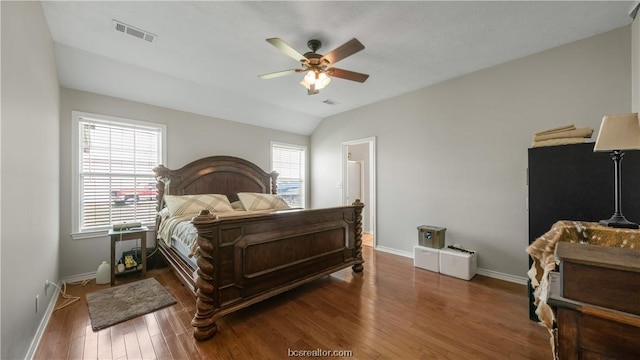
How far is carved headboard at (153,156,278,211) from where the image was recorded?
3.74 m

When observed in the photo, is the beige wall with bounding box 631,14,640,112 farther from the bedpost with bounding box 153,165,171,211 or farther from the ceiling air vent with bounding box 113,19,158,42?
the bedpost with bounding box 153,165,171,211

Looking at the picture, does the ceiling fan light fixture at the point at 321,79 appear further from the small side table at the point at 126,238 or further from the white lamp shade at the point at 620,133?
the small side table at the point at 126,238

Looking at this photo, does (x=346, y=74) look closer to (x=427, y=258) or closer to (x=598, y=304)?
(x=598, y=304)

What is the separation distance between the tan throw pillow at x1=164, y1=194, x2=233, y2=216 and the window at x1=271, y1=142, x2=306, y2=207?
1.71m

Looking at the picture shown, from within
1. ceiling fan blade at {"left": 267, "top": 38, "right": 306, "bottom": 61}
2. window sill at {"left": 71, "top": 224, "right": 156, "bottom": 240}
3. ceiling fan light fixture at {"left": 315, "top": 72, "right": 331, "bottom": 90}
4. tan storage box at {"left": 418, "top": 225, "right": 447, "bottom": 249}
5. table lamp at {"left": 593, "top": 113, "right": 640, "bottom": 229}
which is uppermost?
ceiling fan blade at {"left": 267, "top": 38, "right": 306, "bottom": 61}

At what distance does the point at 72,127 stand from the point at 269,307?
11.1 feet

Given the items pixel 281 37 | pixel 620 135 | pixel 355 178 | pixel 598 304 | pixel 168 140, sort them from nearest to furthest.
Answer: pixel 598 304 → pixel 620 135 → pixel 281 37 → pixel 168 140 → pixel 355 178

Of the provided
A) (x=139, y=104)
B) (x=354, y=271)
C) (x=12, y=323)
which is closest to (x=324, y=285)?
(x=354, y=271)

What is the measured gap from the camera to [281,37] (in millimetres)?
2453

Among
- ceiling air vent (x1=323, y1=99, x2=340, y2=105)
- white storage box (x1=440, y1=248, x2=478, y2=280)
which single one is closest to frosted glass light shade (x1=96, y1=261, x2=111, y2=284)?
ceiling air vent (x1=323, y1=99, x2=340, y2=105)

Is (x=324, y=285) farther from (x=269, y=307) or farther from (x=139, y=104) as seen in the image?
(x=139, y=104)

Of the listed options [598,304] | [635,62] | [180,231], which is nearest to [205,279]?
[180,231]

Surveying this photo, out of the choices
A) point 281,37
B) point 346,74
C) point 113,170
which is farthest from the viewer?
point 113,170

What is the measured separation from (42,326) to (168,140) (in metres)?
2.62
